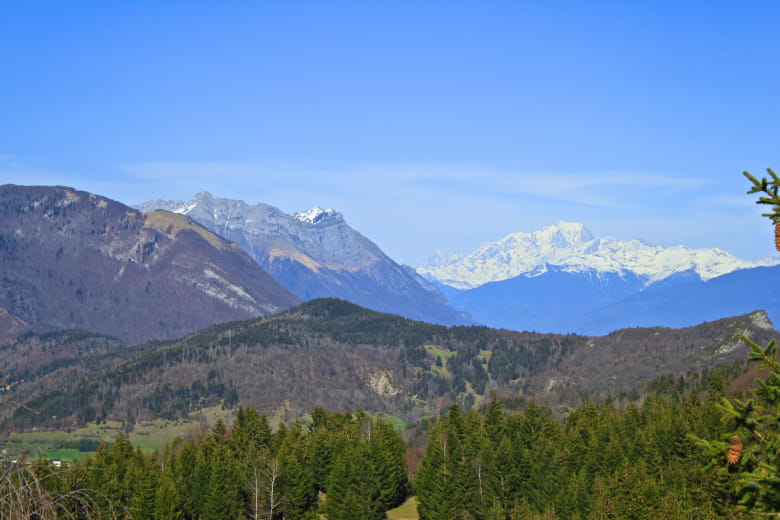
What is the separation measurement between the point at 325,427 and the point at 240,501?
1823 inches

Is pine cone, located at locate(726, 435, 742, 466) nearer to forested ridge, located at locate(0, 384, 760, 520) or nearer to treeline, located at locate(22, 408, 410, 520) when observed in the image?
forested ridge, located at locate(0, 384, 760, 520)

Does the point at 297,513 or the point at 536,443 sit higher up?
the point at 536,443

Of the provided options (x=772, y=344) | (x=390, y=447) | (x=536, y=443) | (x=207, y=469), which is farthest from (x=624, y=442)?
(x=772, y=344)

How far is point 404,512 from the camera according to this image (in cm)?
14275

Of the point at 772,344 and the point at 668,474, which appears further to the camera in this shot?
the point at 668,474

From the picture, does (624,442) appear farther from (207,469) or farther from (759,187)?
(759,187)

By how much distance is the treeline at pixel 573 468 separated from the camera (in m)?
90.8

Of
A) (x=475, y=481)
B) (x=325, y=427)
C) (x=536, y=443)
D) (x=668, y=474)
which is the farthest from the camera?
(x=325, y=427)

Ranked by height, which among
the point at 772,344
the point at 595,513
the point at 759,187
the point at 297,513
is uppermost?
the point at 759,187

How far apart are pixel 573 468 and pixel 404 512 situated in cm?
3370

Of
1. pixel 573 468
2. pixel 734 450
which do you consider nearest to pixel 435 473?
pixel 573 468

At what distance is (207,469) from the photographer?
12544 cm

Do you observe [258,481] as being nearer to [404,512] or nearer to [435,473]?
[435,473]

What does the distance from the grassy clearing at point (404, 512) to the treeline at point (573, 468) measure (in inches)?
264
